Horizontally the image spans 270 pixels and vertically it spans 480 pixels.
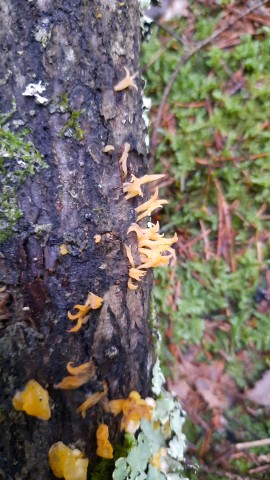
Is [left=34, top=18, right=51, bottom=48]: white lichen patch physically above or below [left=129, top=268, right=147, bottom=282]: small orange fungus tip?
above

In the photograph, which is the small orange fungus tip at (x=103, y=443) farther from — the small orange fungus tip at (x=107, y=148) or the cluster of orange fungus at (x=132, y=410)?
the small orange fungus tip at (x=107, y=148)

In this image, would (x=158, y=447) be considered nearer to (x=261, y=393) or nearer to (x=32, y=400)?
(x=32, y=400)

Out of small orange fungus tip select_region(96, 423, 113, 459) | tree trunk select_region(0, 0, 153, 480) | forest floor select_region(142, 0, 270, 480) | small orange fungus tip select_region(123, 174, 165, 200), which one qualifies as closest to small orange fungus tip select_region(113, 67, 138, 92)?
tree trunk select_region(0, 0, 153, 480)

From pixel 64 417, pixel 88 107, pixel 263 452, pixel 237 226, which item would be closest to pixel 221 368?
pixel 263 452

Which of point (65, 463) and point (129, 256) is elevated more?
point (129, 256)

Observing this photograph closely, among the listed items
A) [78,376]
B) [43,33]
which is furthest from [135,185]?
[78,376]

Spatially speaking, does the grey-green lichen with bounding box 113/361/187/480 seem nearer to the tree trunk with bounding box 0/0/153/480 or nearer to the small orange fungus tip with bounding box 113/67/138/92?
the tree trunk with bounding box 0/0/153/480

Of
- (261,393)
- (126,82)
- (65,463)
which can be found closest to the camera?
(65,463)
